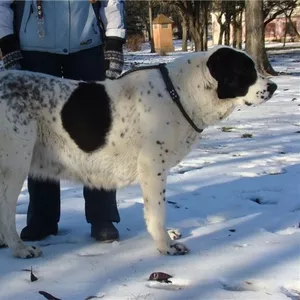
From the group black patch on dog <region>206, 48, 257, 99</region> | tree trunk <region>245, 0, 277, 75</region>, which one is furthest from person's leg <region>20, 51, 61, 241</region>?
tree trunk <region>245, 0, 277, 75</region>

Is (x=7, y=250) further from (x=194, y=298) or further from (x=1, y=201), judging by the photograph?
(x=194, y=298)

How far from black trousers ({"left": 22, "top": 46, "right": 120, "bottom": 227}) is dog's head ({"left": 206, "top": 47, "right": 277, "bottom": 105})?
2.76ft

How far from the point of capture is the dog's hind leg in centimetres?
342

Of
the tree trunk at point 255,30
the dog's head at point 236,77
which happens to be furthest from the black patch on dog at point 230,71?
the tree trunk at point 255,30

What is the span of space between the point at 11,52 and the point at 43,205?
104cm

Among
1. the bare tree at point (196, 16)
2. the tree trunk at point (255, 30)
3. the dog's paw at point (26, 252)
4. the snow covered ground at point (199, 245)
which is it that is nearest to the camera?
the snow covered ground at point (199, 245)

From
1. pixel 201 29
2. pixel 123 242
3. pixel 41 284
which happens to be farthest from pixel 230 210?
pixel 201 29

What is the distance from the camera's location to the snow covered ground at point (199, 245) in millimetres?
3018

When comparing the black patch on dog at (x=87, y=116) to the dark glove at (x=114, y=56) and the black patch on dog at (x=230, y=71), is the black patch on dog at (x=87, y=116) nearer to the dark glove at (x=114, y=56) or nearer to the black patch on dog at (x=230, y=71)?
the dark glove at (x=114, y=56)

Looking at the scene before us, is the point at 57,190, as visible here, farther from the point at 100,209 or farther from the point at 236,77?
the point at 236,77

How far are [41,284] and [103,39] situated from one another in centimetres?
171

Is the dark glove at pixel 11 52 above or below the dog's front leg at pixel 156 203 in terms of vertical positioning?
above

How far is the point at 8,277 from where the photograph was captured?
127 inches

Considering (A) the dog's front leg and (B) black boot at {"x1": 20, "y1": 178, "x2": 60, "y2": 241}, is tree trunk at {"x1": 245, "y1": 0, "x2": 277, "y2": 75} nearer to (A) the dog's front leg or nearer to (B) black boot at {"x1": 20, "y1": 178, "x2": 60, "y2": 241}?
(B) black boot at {"x1": 20, "y1": 178, "x2": 60, "y2": 241}
